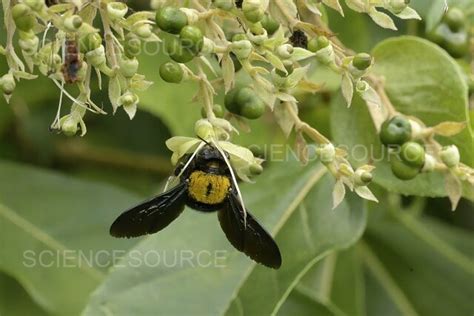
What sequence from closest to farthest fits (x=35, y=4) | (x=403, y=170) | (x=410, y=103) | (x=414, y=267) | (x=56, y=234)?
(x=35, y=4) → (x=403, y=170) → (x=410, y=103) → (x=56, y=234) → (x=414, y=267)

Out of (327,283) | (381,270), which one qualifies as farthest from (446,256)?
(327,283)

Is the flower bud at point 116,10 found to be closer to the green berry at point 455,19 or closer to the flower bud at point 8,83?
the flower bud at point 8,83

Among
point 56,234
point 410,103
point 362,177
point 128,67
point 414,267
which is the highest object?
point 128,67

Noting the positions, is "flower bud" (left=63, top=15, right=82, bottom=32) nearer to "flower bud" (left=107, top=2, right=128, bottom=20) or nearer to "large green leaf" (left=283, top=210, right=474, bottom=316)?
"flower bud" (left=107, top=2, right=128, bottom=20)

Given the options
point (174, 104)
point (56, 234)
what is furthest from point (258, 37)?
point (56, 234)

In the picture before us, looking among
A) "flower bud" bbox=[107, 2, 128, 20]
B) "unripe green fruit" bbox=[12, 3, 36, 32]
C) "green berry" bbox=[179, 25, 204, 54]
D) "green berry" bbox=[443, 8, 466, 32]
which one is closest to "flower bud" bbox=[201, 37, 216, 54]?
"green berry" bbox=[179, 25, 204, 54]

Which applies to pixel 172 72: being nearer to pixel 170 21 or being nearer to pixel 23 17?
pixel 170 21
